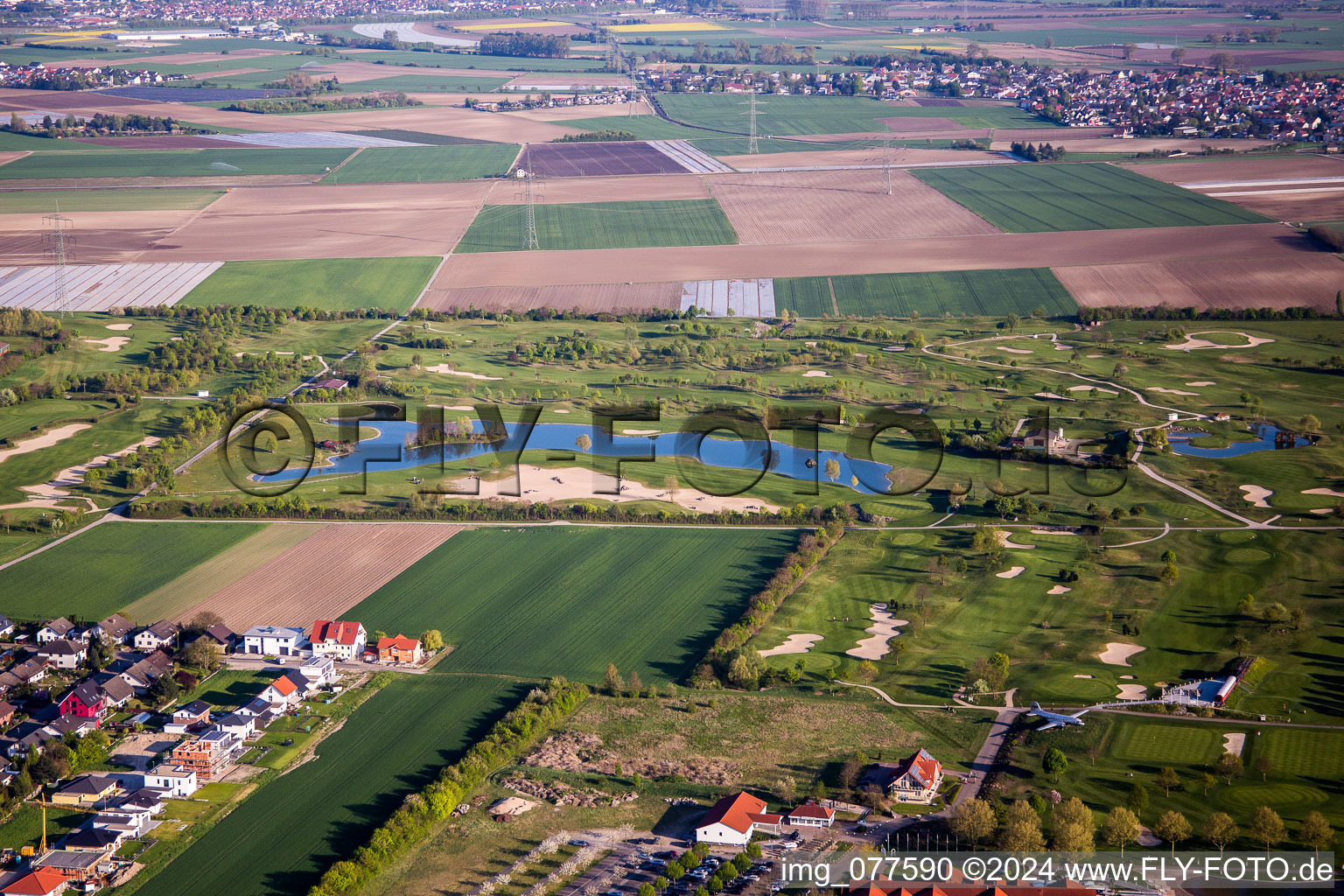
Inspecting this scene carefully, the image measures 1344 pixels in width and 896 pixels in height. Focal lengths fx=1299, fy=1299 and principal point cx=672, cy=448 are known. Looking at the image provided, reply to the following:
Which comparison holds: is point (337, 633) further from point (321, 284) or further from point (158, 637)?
point (321, 284)

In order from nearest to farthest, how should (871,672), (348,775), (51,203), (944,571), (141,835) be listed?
(141,835)
(348,775)
(871,672)
(944,571)
(51,203)

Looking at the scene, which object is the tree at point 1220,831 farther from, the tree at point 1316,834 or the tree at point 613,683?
the tree at point 613,683

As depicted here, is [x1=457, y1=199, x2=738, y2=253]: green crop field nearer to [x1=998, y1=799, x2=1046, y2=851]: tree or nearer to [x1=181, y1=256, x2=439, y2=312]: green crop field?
[x1=181, y1=256, x2=439, y2=312]: green crop field

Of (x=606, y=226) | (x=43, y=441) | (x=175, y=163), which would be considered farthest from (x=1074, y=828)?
(x=175, y=163)

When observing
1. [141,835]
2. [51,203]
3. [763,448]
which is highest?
[51,203]

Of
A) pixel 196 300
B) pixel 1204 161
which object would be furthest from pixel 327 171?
pixel 1204 161

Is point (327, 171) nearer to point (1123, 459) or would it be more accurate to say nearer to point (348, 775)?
point (1123, 459)

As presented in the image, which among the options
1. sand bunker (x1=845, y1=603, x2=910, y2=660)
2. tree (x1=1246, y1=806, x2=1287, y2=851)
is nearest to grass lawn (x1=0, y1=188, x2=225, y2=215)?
sand bunker (x1=845, y1=603, x2=910, y2=660)
